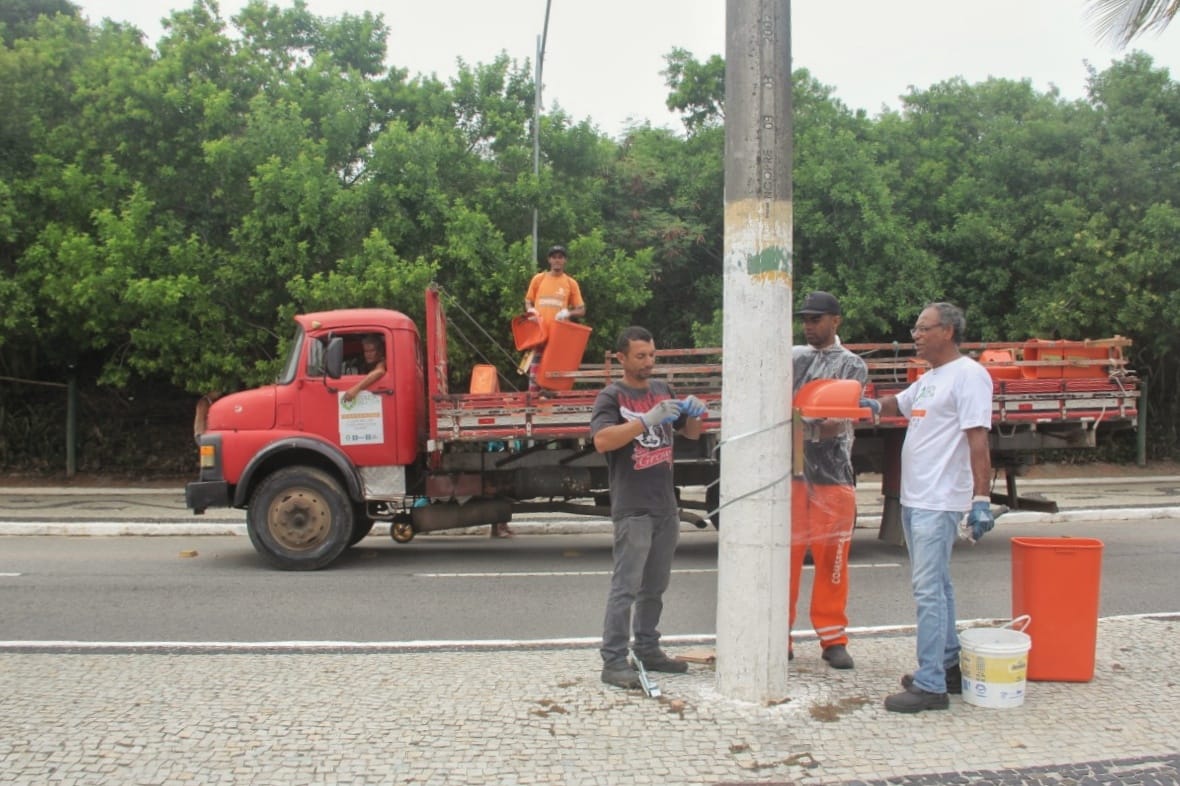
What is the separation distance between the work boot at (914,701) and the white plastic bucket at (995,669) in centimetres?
18

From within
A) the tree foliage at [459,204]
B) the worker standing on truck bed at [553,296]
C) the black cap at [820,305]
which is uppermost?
the tree foliage at [459,204]

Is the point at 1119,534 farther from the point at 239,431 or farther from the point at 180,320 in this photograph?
the point at 180,320

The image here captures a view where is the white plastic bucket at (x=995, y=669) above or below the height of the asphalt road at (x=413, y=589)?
above

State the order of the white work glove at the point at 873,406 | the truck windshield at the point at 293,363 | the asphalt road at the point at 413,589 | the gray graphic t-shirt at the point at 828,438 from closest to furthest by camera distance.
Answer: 1. the white work glove at the point at 873,406
2. the gray graphic t-shirt at the point at 828,438
3. the asphalt road at the point at 413,589
4. the truck windshield at the point at 293,363

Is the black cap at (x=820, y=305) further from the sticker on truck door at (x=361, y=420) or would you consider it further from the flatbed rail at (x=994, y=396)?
the sticker on truck door at (x=361, y=420)

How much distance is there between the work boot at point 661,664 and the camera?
17.1 ft

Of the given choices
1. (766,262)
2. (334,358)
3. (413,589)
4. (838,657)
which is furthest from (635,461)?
(334,358)

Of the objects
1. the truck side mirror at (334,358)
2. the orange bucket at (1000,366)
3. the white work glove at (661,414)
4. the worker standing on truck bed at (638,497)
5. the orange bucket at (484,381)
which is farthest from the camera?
the orange bucket at (484,381)

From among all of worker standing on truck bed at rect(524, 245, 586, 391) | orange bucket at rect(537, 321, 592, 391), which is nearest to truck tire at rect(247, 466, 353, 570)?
orange bucket at rect(537, 321, 592, 391)

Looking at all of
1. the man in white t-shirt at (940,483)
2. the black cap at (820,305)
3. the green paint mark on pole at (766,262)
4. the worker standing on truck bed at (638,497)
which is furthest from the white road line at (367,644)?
the green paint mark on pole at (766,262)

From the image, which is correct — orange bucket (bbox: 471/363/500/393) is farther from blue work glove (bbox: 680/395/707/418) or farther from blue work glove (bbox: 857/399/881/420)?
blue work glove (bbox: 857/399/881/420)

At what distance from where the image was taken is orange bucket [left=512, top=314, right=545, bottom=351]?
986cm

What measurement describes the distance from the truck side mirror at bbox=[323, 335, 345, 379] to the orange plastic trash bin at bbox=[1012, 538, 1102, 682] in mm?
6495

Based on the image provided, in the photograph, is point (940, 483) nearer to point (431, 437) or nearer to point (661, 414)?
point (661, 414)
